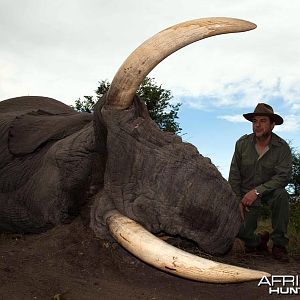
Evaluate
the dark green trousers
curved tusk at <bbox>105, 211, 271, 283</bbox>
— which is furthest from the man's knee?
curved tusk at <bbox>105, 211, 271, 283</bbox>

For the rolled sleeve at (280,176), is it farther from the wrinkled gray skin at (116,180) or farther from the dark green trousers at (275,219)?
the wrinkled gray skin at (116,180)

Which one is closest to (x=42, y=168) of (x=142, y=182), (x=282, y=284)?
(x=142, y=182)

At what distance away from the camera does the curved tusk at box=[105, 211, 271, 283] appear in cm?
355

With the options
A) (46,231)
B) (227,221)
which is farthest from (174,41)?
(46,231)

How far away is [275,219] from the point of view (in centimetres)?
618

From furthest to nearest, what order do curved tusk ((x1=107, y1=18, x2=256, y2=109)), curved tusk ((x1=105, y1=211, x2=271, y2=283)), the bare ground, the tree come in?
the tree < curved tusk ((x1=107, y1=18, x2=256, y2=109)) < the bare ground < curved tusk ((x1=105, y1=211, x2=271, y2=283))

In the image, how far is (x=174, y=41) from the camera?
3.93 metres

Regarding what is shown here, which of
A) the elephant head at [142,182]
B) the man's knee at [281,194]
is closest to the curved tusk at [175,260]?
the elephant head at [142,182]

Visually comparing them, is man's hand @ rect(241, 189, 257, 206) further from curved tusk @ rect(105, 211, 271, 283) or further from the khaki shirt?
curved tusk @ rect(105, 211, 271, 283)

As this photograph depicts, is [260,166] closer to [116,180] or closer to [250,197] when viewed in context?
[250,197]

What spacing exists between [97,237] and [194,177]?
3.16 ft

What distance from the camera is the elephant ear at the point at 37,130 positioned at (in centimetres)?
509

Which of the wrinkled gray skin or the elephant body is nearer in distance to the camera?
the wrinkled gray skin

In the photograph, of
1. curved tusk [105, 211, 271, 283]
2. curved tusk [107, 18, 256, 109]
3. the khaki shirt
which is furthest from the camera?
the khaki shirt
